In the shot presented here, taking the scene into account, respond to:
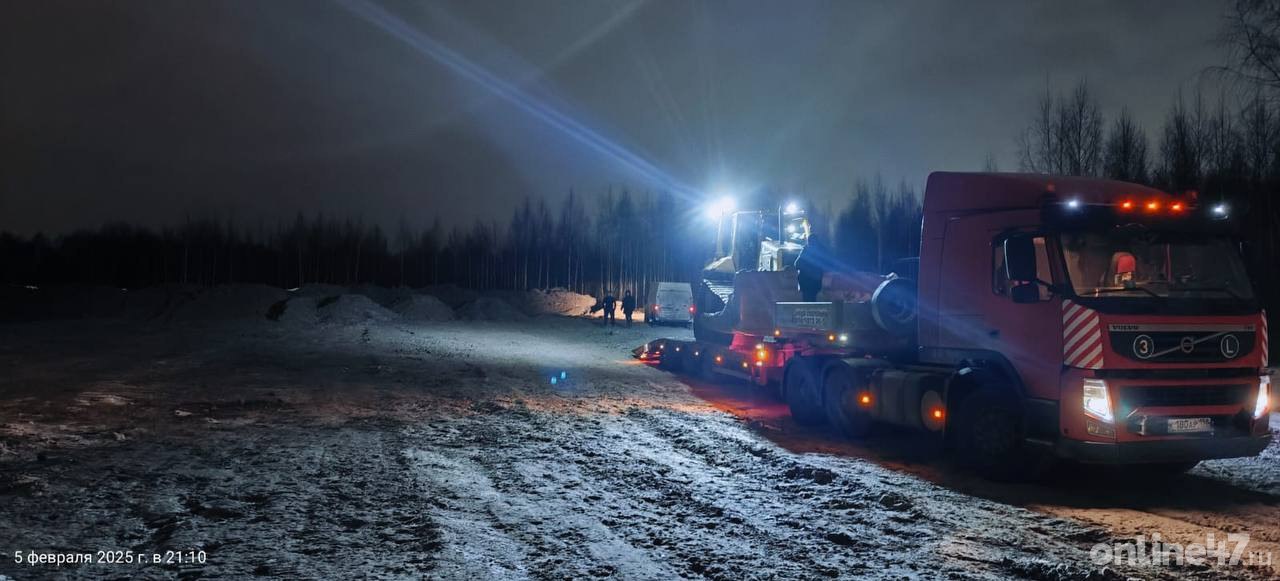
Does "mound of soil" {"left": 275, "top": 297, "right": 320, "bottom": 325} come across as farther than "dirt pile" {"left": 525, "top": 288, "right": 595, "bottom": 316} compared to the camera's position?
No

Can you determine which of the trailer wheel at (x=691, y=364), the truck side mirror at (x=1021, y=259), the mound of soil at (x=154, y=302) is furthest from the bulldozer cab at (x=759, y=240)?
the mound of soil at (x=154, y=302)

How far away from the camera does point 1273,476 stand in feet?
28.8

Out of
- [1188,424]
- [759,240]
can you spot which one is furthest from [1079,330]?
[759,240]

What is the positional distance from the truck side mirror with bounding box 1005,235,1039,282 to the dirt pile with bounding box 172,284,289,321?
141 ft

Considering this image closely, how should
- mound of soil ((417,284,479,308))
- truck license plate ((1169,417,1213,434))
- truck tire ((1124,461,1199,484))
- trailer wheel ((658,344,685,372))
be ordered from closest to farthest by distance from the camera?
truck license plate ((1169,417,1213,434)) → truck tire ((1124,461,1199,484)) → trailer wheel ((658,344,685,372)) → mound of soil ((417,284,479,308))

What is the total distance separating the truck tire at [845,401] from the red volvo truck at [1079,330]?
2.23ft

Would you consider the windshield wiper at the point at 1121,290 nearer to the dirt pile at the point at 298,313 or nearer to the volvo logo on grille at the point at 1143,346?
the volvo logo on grille at the point at 1143,346

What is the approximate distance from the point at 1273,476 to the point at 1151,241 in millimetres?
3236

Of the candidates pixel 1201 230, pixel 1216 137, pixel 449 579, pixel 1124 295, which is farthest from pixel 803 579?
pixel 1216 137

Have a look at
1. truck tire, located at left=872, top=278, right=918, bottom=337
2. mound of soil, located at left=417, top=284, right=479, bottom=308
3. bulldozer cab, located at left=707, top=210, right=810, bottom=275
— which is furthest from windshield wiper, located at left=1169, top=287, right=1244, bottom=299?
mound of soil, located at left=417, top=284, right=479, bottom=308

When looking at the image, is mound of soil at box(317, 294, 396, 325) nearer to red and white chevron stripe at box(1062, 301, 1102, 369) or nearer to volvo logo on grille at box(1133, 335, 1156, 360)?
red and white chevron stripe at box(1062, 301, 1102, 369)

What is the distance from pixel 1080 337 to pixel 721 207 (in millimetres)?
11546

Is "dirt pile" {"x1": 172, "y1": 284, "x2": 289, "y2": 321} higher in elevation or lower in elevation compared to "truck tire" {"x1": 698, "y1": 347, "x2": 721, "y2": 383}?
higher

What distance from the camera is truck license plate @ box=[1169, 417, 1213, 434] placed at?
297 inches
